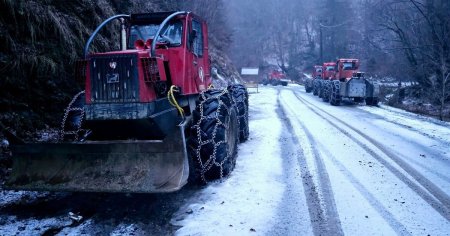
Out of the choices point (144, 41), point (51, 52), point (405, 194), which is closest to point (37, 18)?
point (51, 52)

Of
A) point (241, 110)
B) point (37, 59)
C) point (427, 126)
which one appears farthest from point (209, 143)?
point (427, 126)

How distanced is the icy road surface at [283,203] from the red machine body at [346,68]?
48.2ft

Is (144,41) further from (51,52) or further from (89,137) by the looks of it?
(51,52)

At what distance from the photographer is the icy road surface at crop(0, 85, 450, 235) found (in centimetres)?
414

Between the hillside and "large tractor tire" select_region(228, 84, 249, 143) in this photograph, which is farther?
"large tractor tire" select_region(228, 84, 249, 143)

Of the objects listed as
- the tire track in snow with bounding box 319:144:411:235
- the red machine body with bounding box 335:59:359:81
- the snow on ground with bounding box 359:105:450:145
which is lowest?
the tire track in snow with bounding box 319:144:411:235

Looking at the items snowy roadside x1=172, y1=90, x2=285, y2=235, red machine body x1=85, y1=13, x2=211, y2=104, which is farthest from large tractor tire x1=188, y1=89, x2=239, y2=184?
red machine body x1=85, y1=13, x2=211, y2=104

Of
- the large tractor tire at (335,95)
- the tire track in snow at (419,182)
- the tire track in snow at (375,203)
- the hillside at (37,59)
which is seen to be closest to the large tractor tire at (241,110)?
the tire track in snow at (375,203)

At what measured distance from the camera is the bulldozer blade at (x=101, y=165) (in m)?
4.48

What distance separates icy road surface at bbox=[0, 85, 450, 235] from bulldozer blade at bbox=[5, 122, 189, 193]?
38 cm

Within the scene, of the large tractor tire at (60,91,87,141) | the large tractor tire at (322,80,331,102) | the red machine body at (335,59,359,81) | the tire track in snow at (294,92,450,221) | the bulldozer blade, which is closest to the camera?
the bulldozer blade

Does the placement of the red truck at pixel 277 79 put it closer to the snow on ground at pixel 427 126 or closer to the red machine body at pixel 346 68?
the red machine body at pixel 346 68

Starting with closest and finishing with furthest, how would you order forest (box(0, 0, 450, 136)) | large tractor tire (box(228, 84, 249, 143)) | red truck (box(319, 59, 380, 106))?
forest (box(0, 0, 450, 136)) < large tractor tire (box(228, 84, 249, 143)) < red truck (box(319, 59, 380, 106))

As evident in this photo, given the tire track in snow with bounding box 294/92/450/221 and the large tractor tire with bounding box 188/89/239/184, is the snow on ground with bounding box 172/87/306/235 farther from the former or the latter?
the tire track in snow with bounding box 294/92/450/221
